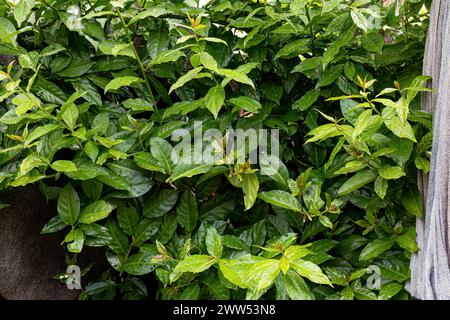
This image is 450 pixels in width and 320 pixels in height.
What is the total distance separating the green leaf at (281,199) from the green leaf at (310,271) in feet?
0.59

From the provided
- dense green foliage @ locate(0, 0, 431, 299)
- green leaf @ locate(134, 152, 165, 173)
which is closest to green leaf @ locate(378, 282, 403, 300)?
dense green foliage @ locate(0, 0, 431, 299)

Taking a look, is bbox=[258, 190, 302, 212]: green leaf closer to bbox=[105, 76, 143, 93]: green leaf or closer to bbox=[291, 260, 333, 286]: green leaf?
bbox=[291, 260, 333, 286]: green leaf

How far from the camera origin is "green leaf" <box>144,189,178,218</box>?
46.0 inches

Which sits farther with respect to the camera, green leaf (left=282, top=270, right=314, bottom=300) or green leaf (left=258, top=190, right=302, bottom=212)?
green leaf (left=258, top=190, right=302, bottom=212)

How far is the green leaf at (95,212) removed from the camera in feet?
3.63

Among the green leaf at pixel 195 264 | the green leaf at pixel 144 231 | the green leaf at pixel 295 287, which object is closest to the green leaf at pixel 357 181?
the green leaf at pixel 295 287

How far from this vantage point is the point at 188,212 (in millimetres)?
1158

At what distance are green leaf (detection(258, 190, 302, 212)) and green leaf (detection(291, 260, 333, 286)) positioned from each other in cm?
18

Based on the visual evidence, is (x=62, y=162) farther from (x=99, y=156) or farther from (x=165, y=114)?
(x=165, y=114)

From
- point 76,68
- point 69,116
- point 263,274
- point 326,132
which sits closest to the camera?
point 263,274

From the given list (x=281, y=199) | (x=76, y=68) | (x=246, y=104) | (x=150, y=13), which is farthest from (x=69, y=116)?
(x=281, y=199)

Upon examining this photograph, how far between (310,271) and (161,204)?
17.1 inches

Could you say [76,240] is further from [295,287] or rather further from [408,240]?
[408,240]

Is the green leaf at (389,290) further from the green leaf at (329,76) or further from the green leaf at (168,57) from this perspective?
the green leaf at (168,57)
